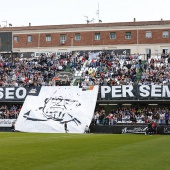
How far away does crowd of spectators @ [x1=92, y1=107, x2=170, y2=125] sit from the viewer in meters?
50.7

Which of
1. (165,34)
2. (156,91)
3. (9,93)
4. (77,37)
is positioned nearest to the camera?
(156,91)

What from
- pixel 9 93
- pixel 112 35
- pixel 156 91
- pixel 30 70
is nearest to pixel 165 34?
pixel 112 35

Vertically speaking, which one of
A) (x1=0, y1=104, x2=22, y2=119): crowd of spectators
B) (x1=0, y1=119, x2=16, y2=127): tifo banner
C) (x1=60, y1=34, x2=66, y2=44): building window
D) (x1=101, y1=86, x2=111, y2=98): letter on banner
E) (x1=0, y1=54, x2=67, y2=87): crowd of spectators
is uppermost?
(x1=60, y1=34, x2=66, y2=44): building window

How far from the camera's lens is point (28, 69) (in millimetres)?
64250

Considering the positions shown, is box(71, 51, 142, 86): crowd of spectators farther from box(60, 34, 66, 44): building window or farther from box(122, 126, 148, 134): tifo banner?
box(60, 34, 66, 44): building window

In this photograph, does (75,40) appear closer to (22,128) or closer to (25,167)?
(22,128)

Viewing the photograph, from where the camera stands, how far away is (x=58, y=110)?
2101 inches

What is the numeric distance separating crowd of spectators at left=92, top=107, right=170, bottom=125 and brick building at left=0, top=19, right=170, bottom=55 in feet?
95.2

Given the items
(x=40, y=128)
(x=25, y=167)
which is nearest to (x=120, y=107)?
(x=40, y=128)

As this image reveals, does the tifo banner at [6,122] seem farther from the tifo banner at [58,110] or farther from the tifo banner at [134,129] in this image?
the tifo banner at [134,129]

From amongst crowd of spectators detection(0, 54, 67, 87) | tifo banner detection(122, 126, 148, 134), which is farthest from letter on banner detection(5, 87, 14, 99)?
tifo banner detection(122, 126, 148, 134)

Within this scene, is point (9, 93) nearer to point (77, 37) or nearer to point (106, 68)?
point (106, 68)

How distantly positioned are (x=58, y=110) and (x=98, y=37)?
3459cm

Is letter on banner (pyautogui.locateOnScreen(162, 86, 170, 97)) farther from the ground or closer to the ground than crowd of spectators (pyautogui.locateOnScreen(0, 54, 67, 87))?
closer to the ground
